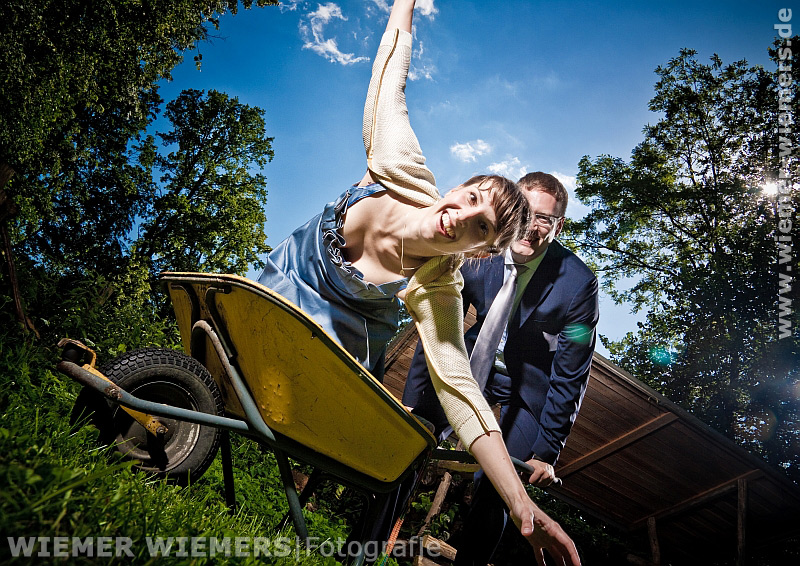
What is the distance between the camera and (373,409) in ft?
3.80

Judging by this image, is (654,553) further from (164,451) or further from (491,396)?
(164,451)

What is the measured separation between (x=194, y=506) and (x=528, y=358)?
1.79 meters

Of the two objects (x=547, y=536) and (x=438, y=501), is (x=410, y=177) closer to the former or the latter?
(x=547, y=536)

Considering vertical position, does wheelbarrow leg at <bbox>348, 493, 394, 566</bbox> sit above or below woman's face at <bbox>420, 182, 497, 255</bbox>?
below

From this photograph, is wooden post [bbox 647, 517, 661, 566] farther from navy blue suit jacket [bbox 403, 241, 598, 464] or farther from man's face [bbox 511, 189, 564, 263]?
man's face [bbox 511, 189, 564, 263]

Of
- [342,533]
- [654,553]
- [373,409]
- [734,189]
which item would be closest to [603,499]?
[654,553]

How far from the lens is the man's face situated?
2.47m

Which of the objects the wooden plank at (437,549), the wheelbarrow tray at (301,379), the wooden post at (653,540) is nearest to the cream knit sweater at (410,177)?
the wheelbarrow tray at (301,379)

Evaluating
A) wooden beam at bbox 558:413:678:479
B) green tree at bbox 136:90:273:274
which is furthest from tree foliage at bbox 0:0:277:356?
wooden beam at bbox 558:413:678:479

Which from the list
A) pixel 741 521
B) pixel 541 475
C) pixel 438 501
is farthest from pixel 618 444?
pixel 541 475

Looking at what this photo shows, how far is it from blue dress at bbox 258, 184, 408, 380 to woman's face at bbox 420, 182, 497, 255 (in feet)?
0.75

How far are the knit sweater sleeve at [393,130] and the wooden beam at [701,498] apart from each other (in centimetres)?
436

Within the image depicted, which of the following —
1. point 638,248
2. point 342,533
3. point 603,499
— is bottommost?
point 342,533

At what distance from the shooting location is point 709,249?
10.1m
